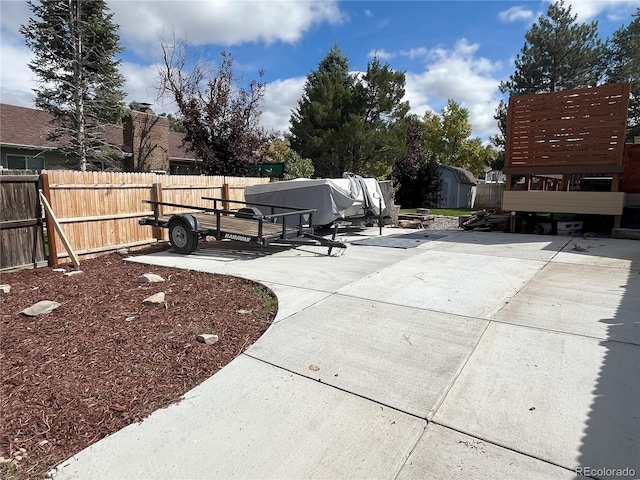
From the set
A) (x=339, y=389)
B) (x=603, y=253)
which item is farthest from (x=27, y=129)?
(x=603, y=253)

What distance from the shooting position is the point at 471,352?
355 cm

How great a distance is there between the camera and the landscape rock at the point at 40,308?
14.4 feet

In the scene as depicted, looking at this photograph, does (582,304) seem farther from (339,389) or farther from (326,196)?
(326,196)

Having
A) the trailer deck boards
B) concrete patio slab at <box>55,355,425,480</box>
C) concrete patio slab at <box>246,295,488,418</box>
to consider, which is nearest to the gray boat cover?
the trailer deck boards

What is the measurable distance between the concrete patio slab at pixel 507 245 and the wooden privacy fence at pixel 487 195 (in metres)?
20.3

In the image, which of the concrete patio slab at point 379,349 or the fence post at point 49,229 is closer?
the concrete patio slab at point 379,349

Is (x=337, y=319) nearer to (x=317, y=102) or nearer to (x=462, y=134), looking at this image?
(x=317, y=102)

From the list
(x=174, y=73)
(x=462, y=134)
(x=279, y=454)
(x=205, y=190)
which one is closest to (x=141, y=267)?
(x=205, y=190)

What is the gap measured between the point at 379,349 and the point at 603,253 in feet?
24.3

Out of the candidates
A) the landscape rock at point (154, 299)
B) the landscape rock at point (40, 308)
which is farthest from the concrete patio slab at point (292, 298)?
the landscape rock at point (40, 308)

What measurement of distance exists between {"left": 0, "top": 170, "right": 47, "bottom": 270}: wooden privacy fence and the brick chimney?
13282 millimetres

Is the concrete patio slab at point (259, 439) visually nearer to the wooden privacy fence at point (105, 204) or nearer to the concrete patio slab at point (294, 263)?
the concrete patio slab at point (294, 263)

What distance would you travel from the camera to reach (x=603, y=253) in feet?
27.3

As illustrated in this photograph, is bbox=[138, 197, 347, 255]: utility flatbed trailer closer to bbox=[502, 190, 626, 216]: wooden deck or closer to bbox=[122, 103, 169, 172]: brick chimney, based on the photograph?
bbox=[502, 190, 626, 216]: wooden deck
